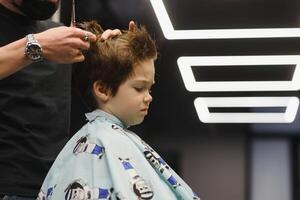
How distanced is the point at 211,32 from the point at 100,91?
1051 millimetres

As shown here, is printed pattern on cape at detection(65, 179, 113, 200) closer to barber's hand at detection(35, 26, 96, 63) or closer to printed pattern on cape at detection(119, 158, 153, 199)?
printed pattern on cape at detection(119, 158, 153, 199)

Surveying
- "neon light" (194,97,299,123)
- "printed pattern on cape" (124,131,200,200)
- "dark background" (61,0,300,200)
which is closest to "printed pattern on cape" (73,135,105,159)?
"printed pattern on cape" (124,131,200,200)

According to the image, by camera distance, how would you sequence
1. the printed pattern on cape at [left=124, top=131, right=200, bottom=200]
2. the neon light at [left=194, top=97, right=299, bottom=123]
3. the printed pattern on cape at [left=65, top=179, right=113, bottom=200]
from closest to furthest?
the printed pattern on cape at [left=65, top=179, right=113, bottom=200]
the printed pattern on cape at [left=124, top=131, right=200, bottom=200]
the neon light at [left=194, top=97, right=299, bottom=123]

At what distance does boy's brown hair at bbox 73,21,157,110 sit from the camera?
3.99 ft

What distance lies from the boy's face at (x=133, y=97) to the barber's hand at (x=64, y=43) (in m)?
0.14

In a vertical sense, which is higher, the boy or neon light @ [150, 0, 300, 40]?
neon light @ [150, 0, 300, 40]

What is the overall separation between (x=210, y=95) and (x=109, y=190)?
118 centimetres

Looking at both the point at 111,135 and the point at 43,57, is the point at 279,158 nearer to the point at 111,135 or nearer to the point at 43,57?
the point at 111,135

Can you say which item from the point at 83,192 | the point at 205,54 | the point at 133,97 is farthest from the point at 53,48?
the point at 205,54

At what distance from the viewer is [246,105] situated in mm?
2139

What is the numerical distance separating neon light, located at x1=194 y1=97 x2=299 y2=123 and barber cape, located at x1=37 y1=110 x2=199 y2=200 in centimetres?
98

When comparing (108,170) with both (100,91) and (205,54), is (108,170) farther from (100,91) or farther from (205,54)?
(205,54)

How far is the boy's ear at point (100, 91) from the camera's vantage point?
4.06ft

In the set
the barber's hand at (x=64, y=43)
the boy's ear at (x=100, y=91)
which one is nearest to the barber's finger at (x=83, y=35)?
the barber's hand at (x=64, y=43)
